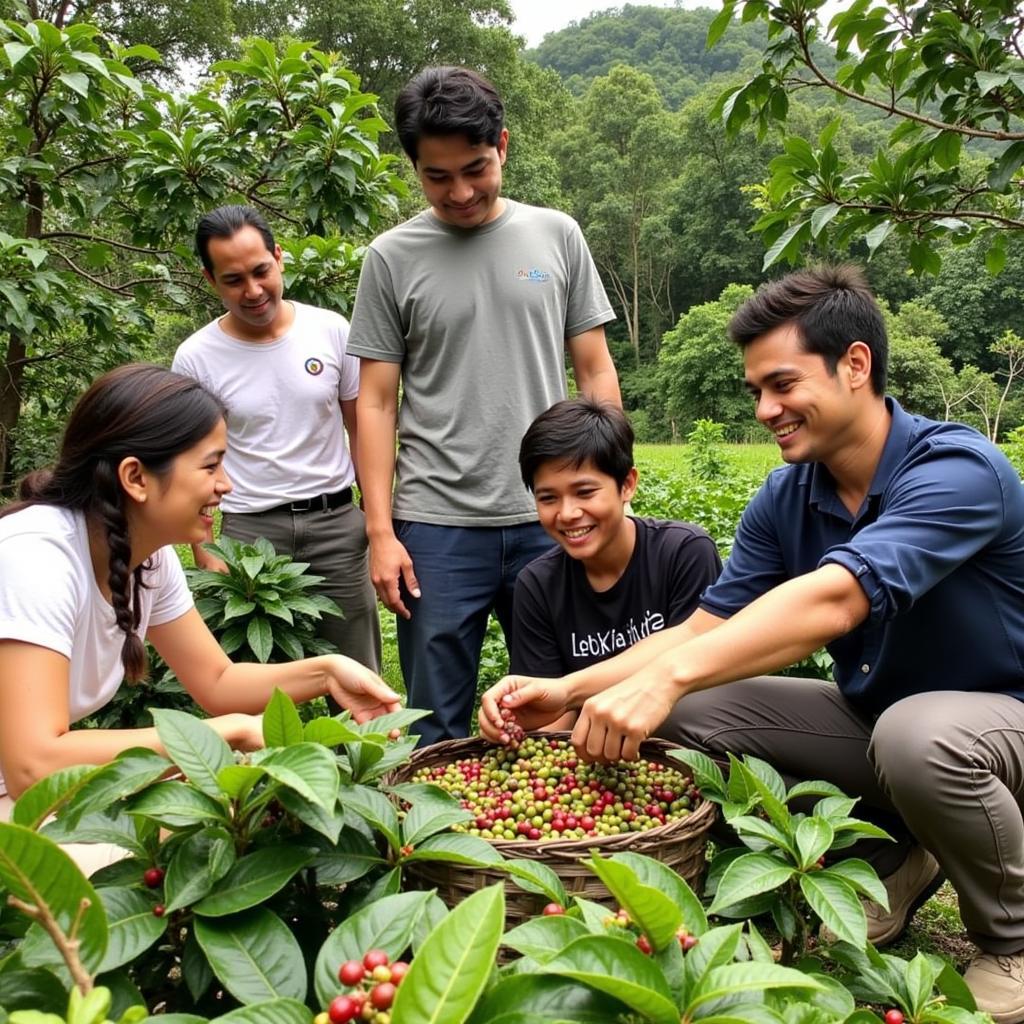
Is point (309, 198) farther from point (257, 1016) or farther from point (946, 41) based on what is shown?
point (257, 1016)

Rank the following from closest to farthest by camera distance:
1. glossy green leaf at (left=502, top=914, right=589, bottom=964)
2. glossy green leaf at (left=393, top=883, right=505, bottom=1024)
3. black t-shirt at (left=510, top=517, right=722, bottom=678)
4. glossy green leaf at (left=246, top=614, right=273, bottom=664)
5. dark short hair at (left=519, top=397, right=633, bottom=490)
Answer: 1. glossy green leaf at (left=393, top=883, right=505, bottom=1024)
2. glossy green leaf at (left=502, top=914, right=589, bottom=964)
3. dark short hair at (left=519, top=397, right=633, bottom=490)
4. black t-shirt at (left=510, top=517, right=722, bottom=678)
5. glossy green leaf at (left=246, top=614, right=273, bottom=664)

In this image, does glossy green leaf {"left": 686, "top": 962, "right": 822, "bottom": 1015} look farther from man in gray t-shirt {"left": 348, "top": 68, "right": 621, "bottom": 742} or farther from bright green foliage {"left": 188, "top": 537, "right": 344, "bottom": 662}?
bright green foliage {"left": 188, "top": 537, "right": 344, "bottom": 662}

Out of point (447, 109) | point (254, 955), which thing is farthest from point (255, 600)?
point (254, 955)

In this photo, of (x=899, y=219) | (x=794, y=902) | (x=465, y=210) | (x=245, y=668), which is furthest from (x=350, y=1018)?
(x=465, y=210)

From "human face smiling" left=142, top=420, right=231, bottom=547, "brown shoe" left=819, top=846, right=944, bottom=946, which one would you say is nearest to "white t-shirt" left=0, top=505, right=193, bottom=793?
"human face smiling" left=142, top=420, right=231, bottom=547

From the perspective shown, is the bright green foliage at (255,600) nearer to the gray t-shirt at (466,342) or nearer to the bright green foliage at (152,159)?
the gray t-shirt at (466,342)

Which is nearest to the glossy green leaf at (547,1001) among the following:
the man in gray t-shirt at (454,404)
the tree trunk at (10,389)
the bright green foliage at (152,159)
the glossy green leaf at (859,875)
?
the glossy green leaf at (859,875)

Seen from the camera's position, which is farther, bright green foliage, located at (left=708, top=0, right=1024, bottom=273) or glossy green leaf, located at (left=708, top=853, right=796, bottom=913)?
bright green foliage, located at (left=708, top=0, right=1024, bottom=273)

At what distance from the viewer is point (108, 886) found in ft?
3.45

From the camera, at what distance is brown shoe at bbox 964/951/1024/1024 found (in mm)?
1877

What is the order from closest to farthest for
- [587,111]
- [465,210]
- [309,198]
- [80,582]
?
[80,582] < [465,210] < [309,198] < [587,111]

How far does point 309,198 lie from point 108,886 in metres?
3.49

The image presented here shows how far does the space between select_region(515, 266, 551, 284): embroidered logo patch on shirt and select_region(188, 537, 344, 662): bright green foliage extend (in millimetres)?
1137

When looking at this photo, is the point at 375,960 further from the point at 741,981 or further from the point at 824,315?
the point at 824,315
